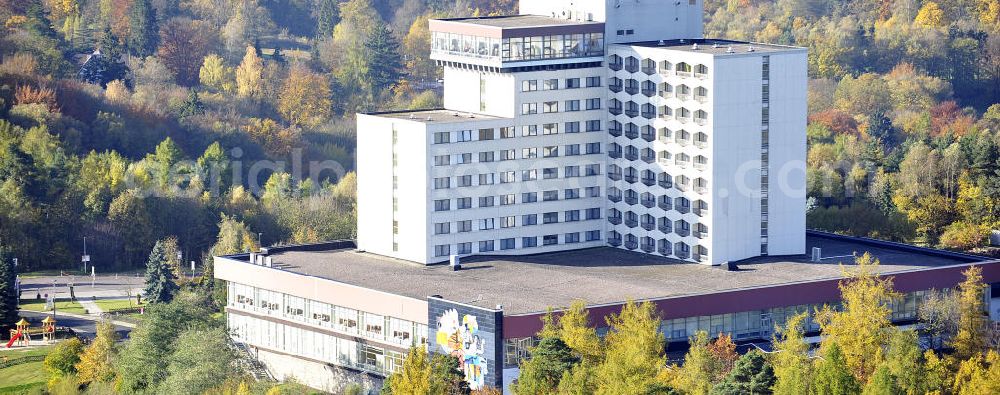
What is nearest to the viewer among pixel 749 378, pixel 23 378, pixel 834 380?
pixel 834 380

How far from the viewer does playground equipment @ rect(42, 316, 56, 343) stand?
470ft

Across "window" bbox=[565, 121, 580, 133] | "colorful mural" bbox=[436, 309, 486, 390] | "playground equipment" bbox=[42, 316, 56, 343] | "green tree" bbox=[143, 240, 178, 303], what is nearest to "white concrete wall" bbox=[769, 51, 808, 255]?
"window" bbox=[565, 121, 580, 133]

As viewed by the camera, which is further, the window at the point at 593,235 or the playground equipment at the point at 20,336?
the playground equipment at the point at 20,336

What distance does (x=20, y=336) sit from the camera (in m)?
144

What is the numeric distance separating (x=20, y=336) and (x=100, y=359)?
1440cm

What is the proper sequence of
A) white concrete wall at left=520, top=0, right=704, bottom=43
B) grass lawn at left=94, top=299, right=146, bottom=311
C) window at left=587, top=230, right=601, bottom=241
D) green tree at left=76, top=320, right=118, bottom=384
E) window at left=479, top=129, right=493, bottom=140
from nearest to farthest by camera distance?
green tree at left=76, top=320, right=118, bottom=384, window at left=479, top=129, right=493, bottom=140, white concrete wall at left=520, top=0, right=704, bottom=43, window at left=587, top=230, right=601, bottom=241, grass lawn at left=94, top=299, right=146, bottom=311

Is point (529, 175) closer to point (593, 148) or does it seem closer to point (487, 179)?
point (487, 179)

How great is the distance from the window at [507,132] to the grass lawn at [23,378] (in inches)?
1214

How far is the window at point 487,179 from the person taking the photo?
132m

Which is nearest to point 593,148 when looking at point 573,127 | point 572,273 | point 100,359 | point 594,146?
point 594,146

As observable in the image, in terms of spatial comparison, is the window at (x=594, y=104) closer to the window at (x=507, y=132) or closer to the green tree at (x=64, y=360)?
the window at (x=507, y=132)

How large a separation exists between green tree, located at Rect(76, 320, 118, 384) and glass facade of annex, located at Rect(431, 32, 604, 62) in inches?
1051

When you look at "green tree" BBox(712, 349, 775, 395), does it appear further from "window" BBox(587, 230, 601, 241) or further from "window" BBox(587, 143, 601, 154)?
"window" BBox(587, 143, 601, 154)

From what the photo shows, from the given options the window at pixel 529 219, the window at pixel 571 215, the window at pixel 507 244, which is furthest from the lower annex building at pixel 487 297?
the window at pixel 529 219
